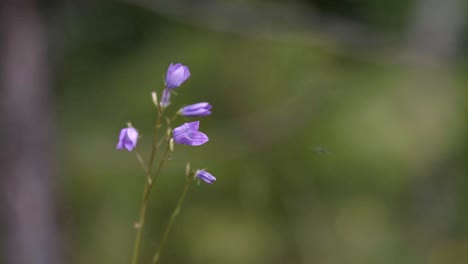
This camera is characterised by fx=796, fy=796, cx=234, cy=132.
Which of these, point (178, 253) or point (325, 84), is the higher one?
point (325, 84)

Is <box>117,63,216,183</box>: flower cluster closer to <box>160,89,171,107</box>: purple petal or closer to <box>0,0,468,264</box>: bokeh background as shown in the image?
<box>160,89,171,107</box>: purple petal

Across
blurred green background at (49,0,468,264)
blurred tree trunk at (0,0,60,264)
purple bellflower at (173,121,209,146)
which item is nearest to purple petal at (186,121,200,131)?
purple bellflower at (173,121,209,146)

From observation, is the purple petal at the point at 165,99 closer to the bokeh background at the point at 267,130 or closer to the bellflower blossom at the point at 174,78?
the bellflower blossom at the point at 174,78

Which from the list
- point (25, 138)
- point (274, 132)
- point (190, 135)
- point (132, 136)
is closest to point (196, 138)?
point (190, 135)

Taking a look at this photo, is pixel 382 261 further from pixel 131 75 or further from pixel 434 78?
pixel 131 75

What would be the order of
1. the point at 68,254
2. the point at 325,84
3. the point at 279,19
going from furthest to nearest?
1. the point at 325,84
2. the point at 279,19
3. the point at 68,254

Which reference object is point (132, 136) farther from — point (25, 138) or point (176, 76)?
point (25, 138)

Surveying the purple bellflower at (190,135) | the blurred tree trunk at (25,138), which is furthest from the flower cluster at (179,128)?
the blurred tree trunk at (25,138)

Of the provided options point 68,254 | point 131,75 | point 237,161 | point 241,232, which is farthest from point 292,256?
point 131,75
